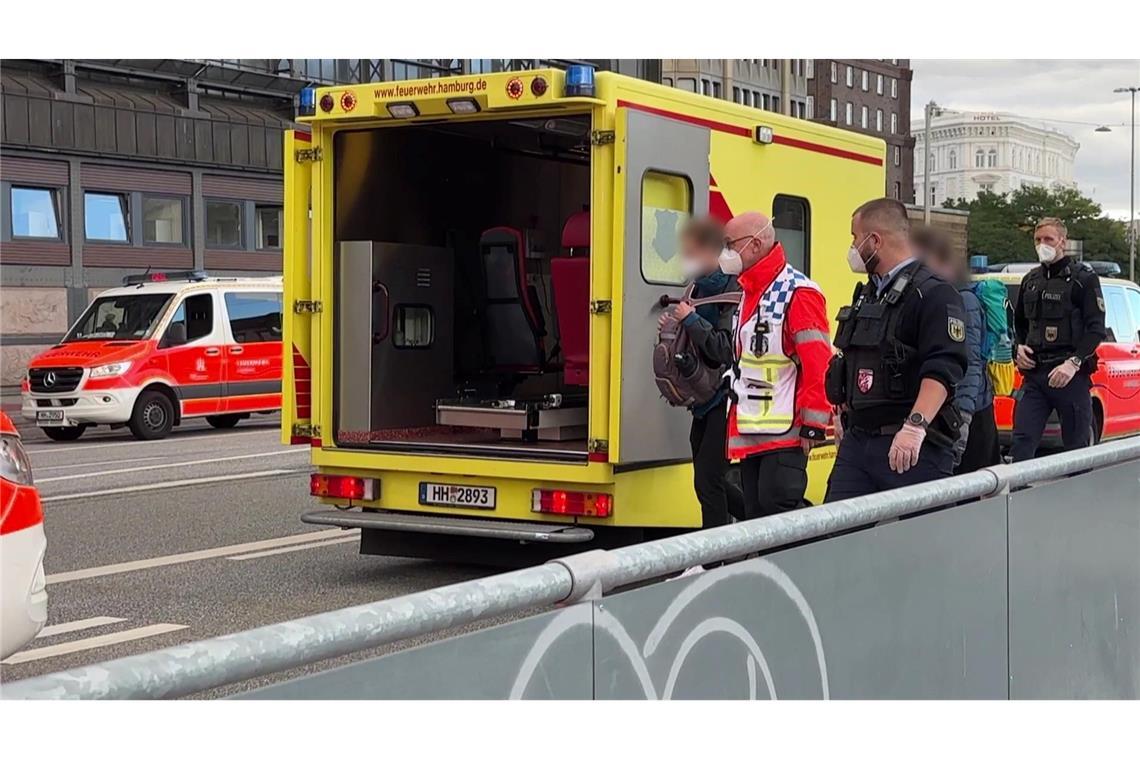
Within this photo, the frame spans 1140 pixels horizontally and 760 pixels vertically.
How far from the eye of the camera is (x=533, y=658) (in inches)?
105

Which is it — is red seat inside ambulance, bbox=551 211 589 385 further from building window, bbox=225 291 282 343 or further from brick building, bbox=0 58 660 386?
brick building, bbox=0 58 660 386

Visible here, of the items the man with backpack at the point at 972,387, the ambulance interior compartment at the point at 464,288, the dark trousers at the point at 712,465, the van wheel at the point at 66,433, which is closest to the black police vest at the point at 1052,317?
the man with backpack at the point at 972,387

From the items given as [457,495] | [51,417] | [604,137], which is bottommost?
[51,417]

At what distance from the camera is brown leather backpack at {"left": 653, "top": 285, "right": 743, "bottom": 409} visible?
24.8 ft

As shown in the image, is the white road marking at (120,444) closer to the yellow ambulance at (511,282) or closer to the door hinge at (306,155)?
the yellow ambulance at (511,282)

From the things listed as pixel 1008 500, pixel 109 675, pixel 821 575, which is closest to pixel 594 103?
pixel 1008 500

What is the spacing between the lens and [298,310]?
353 inches

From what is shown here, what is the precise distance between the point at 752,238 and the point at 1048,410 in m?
4.47

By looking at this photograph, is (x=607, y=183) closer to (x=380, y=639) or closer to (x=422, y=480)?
(x=422, y=480)

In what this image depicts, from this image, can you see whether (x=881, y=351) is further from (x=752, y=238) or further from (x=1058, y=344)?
(x=1058, y=344)

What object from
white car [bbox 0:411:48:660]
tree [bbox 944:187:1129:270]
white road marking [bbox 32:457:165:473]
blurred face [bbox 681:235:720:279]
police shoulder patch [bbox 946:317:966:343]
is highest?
tree [bbox 944:187:1129:270]

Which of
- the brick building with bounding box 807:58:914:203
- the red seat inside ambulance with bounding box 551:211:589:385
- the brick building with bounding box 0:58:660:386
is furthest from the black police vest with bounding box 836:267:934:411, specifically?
the brick building with bounding box 807:58:914:203

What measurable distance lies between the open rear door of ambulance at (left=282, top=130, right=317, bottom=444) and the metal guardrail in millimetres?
5511

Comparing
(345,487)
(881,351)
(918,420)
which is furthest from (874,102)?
(918,420)
